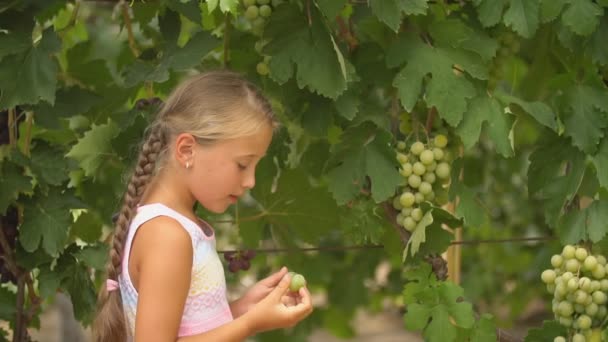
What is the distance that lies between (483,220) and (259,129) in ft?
2.42

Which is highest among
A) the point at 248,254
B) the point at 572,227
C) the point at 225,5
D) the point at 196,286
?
the point at 225,5

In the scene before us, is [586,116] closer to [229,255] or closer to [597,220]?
[597,220]

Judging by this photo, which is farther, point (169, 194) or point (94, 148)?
point (94, 148)

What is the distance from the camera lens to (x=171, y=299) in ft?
7.15

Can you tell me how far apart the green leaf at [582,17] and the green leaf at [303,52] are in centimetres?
52

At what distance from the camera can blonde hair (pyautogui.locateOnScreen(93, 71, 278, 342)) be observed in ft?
7.49

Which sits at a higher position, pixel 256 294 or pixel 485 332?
pixel 256 294

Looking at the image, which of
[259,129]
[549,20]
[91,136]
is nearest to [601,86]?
[549,20]

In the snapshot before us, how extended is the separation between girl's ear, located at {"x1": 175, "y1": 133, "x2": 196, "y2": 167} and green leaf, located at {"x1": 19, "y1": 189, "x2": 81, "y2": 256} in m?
0.67

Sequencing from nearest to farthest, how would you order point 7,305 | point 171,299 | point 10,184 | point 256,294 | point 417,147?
point 171,299 → point 256,294 → point 417,147 → point 10,184 → point 7,305

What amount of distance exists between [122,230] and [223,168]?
25 cm

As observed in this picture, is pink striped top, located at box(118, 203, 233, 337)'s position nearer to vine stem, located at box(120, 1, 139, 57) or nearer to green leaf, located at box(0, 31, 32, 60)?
green leaf, located at box(0, 31, 32, 60)

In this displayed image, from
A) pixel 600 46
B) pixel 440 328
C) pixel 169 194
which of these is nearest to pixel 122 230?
pixel 169 194

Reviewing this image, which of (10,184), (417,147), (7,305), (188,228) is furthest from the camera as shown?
(7,305)
